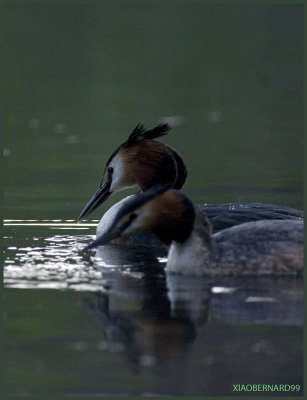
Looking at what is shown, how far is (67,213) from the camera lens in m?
14.0

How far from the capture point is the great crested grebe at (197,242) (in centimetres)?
1063

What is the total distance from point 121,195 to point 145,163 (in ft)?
9.61

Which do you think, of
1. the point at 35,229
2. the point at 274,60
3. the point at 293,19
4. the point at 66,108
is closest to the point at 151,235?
the point at 35,229

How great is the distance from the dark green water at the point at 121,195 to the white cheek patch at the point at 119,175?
553 millimetres

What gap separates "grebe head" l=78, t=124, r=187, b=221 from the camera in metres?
12.9


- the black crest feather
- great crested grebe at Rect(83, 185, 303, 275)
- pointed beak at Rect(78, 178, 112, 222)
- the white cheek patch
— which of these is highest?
the black crest feather

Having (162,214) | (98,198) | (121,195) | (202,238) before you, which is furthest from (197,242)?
(121,195)

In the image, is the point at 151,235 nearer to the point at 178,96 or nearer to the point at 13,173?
the point at 13,173

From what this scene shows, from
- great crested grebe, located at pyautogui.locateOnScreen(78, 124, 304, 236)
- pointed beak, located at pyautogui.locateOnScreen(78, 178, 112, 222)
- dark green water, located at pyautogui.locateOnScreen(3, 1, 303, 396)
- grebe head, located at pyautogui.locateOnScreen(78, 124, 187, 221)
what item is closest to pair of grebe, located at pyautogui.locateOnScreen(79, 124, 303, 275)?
dark green water, located at pyautogui.locateOnScreen(3, 1, 303, 396)

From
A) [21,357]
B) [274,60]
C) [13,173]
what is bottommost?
[21,357]

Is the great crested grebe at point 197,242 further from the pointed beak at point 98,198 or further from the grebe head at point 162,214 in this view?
the pointed beak at point 98,198

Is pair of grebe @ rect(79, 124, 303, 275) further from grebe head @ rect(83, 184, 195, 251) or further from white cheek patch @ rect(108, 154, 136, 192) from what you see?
white cheek patch @ rect(108, 154, 136, 192)

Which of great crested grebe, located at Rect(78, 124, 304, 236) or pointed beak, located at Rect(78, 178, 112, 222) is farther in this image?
pointed beak, located at Rect(78, 178, 112, 222)

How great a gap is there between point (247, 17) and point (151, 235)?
21.1 m
